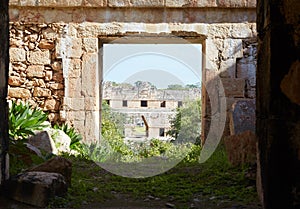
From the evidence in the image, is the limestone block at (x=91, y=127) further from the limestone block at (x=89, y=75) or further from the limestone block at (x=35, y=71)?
the limestone block at (x=35, y=71)

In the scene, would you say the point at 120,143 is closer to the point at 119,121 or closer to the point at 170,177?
the point at 119,121

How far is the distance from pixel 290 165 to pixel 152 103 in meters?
10.2

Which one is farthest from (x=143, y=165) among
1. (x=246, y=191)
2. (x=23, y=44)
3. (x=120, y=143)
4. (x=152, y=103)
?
(x=152, y=103)

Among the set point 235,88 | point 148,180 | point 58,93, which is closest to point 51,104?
point 58,93

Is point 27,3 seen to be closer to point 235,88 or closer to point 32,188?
point 235,88

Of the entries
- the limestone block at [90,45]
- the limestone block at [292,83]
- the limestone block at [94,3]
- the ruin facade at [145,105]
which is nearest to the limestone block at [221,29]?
the limestone block at [94,3]

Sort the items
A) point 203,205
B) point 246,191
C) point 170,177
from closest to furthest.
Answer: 1. point 203,205
2. point 246,191
3. point 170,177

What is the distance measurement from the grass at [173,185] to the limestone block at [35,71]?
220 cm

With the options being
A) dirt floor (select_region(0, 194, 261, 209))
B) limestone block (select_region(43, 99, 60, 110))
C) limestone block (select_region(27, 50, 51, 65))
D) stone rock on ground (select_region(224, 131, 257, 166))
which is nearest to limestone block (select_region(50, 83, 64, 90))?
limestone block (select_region(43, 99, 60, 110))

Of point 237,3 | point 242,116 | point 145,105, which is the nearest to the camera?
point 242,116

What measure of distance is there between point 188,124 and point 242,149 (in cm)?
407

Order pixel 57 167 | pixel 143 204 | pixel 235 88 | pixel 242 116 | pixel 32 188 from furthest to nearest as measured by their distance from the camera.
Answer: pixel 235 88
pixel 242 116
pixel 57 167
pixel 143 204
pixel 32 188

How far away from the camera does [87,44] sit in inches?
281

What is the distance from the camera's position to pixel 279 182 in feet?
8.43
